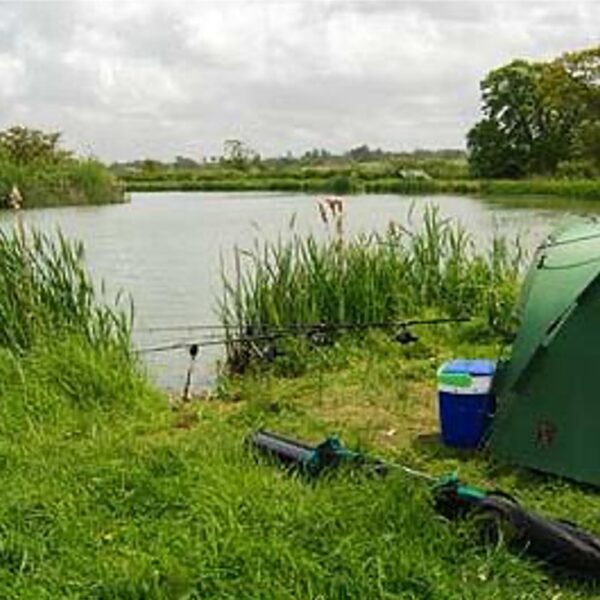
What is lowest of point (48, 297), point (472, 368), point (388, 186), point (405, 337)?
point (388, 186)

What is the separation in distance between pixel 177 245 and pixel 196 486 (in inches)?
676

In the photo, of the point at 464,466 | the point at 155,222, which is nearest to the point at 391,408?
the point at 464,466

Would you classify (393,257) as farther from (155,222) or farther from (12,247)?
(155,222)

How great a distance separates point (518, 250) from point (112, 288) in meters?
6.13

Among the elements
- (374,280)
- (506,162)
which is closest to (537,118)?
(506,162)

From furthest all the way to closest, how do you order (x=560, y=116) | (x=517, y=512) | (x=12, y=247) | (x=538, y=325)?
1. (x=560, y=116)
2. (x=12, y=247)
3. (x=538, y=325)
4. (x=517, y=512)

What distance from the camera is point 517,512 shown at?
371 centimetres

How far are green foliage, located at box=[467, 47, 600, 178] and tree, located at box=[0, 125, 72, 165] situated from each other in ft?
70.2

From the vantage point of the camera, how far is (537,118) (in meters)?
52.8

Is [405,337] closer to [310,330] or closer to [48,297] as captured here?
[310,330]

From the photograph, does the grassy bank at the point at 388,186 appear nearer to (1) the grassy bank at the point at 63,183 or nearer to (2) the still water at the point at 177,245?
(2) the still water at the point at 177,245

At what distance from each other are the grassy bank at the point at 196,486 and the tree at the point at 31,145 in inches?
1456

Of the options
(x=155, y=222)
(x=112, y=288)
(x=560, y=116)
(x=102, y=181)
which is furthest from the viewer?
(x=560, y=116)

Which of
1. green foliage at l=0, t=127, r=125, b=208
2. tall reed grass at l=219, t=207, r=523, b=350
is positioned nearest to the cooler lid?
tall reed grass at l=219, t=207, r=523, b=350
